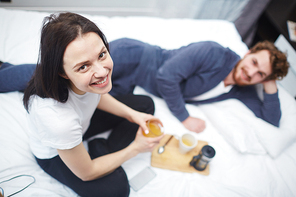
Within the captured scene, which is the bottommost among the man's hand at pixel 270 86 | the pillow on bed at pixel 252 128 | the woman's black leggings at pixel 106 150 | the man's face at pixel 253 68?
the woman's black leggings at pixel 106 150

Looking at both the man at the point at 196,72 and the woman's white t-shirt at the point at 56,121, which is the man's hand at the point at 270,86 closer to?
the man at the point at 196,72

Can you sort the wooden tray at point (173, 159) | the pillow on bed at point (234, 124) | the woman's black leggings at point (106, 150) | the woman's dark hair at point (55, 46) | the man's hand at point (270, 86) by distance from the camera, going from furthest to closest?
the man's hand at point (270, 86), the pillow on bed at point (234, 124), the wooden tray at point (173, 159), the woman's black leggings at point (106, 150), the woman's dark hair at point (55, 46)

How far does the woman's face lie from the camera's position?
21.1 inches

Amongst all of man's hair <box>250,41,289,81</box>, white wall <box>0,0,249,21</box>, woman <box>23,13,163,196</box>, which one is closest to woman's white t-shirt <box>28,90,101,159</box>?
woman <box>23,13,163,196</box>

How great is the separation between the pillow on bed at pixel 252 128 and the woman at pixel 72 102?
0.60m

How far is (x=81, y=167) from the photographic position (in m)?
0.72

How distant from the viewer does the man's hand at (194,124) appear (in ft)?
3.97

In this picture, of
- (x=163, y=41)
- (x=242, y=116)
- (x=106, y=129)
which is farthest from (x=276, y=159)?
(x=163, y=41)

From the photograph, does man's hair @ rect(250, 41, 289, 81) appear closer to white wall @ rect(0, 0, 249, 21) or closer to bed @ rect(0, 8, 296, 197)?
bed @ rect(0, 8, 296, 197)

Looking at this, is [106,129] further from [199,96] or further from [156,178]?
[199,96]

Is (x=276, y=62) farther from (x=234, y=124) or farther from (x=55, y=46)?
(x=55, y=46)

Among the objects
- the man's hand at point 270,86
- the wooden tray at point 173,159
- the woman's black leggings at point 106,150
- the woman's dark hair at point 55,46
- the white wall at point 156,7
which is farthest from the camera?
the white wall at point 156,7

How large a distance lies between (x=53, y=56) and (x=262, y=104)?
1.50 metres

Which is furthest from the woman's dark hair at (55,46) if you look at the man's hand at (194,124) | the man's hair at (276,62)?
the man's hair at (276,62)
